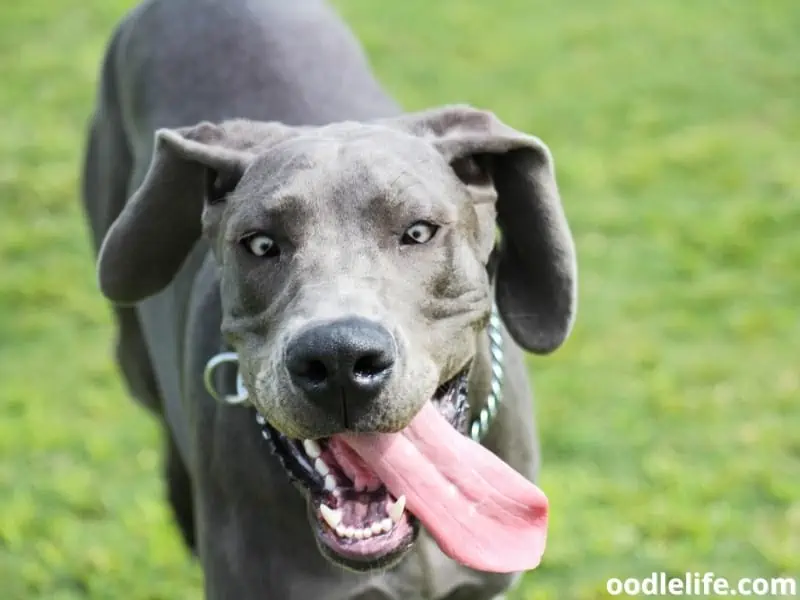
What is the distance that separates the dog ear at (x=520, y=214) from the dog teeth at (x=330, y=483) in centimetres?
72

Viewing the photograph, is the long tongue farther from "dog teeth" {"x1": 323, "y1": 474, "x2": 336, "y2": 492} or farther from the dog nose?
the dog nose

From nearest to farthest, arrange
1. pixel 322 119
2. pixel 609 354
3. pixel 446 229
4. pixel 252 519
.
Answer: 1. pixel 446 229
2. pixel 252 519
3. pixel 322 119
4. pixel 609 354

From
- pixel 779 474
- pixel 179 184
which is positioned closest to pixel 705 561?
pixel 779 474

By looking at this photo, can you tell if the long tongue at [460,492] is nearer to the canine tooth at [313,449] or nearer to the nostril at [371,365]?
the canine tooth at [313,449]

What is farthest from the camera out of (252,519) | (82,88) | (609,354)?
(82,88)

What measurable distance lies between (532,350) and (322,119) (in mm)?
1046

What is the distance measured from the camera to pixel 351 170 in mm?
2805

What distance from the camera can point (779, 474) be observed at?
4766 mm

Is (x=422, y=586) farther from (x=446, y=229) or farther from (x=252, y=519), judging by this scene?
(x=446, y=229)

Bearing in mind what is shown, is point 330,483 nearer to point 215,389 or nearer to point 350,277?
point 350,277

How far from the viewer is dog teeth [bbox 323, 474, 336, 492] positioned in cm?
280

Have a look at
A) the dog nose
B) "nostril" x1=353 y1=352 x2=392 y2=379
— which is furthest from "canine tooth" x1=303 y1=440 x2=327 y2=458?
"nostril" x1=353 y1=352 x2=392 y2=379

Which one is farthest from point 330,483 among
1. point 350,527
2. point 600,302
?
point 600,302

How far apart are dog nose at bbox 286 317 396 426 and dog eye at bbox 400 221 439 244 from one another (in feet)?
1.14
